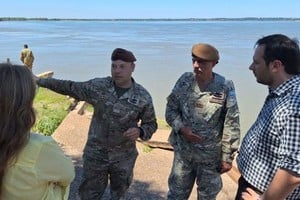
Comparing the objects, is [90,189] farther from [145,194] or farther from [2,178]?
[2,178]

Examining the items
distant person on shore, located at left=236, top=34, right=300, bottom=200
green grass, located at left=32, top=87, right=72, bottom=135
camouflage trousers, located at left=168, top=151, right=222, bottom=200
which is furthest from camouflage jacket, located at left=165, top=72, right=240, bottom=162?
green grass, located at left=32, top=87, right=72, bottom=135

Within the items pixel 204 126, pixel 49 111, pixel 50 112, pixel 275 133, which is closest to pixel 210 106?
pixel 204 126

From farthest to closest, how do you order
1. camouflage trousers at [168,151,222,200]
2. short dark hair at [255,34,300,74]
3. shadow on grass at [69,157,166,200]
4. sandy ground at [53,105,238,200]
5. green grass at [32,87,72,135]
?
green grass at [32,87,72,135] → sandy ground at [53,105,238,200] → shadow on grass at [69,157,166,200] → camouflage trousers at [168,151,222,200] → short dark hair at [255,34,300,74]

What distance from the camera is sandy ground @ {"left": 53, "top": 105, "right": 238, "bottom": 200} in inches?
207

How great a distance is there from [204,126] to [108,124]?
0.81 metres

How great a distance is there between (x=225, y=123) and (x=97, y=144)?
1102mm

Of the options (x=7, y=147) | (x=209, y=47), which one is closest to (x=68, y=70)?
(x=209, y=47)

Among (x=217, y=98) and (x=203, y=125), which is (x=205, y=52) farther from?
(x=203, y=125)

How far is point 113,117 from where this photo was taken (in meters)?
3.66

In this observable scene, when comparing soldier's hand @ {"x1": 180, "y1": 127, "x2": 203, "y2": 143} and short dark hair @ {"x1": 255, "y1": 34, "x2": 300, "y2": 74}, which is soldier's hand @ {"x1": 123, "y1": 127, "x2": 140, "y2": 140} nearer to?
soldier's hand @ {"x1": 180, "y1": 127, "x2": 203, "y2": 143}

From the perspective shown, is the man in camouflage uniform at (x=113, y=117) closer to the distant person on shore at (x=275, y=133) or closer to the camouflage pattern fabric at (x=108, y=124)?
the camouflage pattern fabric at (x=108, y=124)

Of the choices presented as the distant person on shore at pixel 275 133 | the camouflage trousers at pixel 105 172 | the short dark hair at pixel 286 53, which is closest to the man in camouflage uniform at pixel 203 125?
the camouflage trousers at pixel 105 172

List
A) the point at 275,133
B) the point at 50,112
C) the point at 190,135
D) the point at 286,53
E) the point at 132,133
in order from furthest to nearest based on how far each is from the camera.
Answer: the point at 50,112 < the point at 190,135 < the point at 132,133 < the point at 286,53 < the point at 275,133

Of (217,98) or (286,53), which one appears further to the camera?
(217,98)
